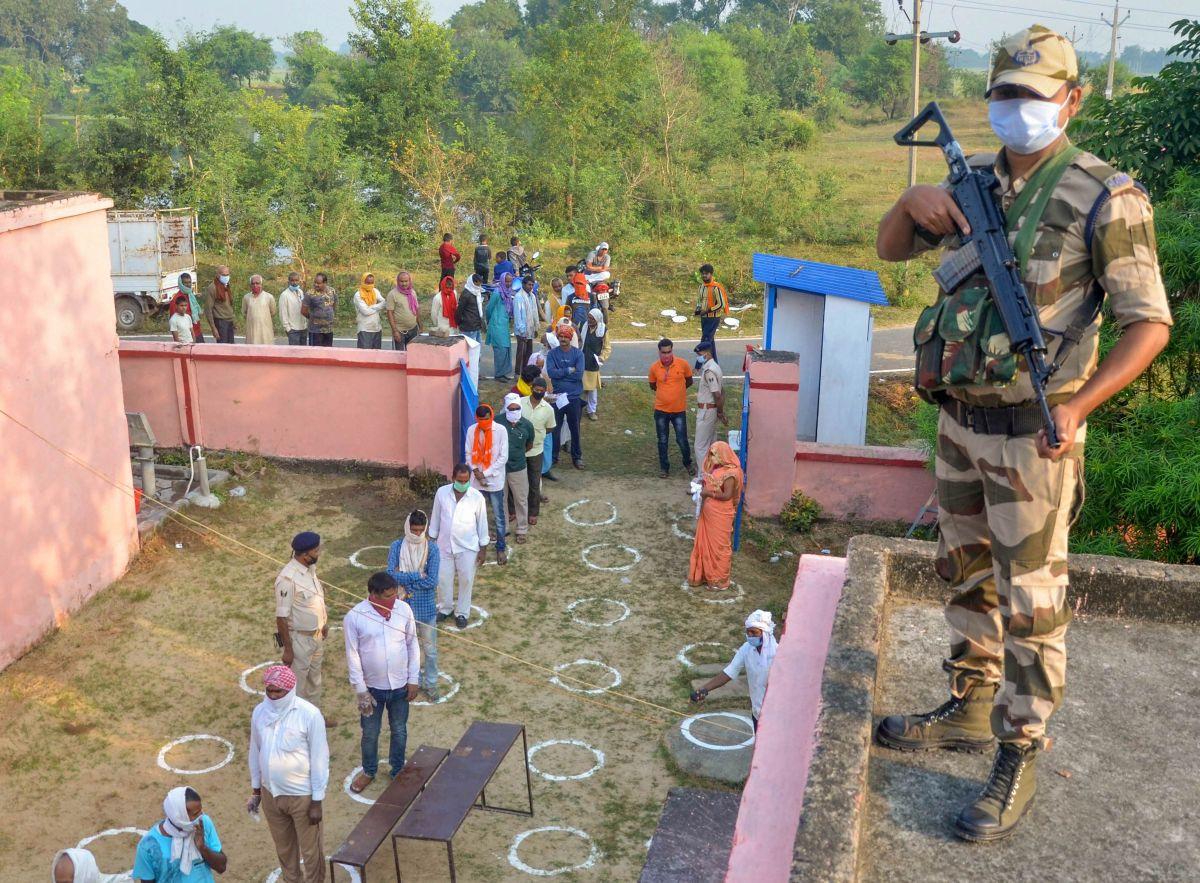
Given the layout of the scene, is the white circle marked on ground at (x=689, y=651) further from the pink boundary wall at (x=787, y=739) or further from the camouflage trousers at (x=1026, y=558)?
the camouflage trousers at (x=1026, y=558)

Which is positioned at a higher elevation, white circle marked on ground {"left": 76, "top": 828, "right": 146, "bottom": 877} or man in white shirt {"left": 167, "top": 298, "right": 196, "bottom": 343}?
man in white shirt {"left": 167, "top": 298, "right": 196, "bottom": 343}

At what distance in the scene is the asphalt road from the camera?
1895 centimetres

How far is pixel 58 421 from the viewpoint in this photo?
35.8 ft

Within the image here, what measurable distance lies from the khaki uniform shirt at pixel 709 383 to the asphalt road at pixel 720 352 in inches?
197

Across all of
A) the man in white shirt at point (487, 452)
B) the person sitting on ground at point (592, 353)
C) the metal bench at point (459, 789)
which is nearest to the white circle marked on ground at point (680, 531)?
the man in white shirt at point (487, 452)

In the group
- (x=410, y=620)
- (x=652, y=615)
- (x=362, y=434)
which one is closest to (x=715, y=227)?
(x=362, y=434)

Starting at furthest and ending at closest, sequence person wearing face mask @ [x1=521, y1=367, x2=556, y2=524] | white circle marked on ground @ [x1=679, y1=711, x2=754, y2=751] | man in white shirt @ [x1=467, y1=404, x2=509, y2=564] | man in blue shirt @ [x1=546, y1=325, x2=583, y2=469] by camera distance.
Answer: man in blue shirt @ [x1=546, y1=325, x2=583, y2=469] < person wearing face mask @ [x1=521, y1=367, x2=556, y2=524] < man in white shirt @ [x1=467, y1=404, x2=509, y2=564] < white circle marked on ground @ [x1=679, y1=711, x2=754, y2=751]

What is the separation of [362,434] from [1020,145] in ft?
38.4

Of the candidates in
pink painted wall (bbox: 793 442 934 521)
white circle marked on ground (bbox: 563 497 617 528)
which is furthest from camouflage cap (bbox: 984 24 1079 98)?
white circle marked on ground (bbox: 563 497 617 528)

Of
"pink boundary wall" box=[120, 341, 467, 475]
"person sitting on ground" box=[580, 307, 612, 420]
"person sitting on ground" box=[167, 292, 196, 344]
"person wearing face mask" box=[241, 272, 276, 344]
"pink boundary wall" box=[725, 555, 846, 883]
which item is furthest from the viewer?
"person wearing face mask" box=[241, 272, 276, 344]

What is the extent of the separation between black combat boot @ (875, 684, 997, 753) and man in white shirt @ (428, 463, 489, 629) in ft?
23.1

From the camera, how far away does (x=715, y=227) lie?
1174 inches

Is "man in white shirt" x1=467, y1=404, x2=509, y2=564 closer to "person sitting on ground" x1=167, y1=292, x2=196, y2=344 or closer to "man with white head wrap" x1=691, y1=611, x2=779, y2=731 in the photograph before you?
"man with white head wrap" x1=691, y1=611, x2=779, y2=731

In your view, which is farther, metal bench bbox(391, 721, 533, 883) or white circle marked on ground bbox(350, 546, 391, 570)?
white circle marked on ground bbox(350, 546, 391, 570)
